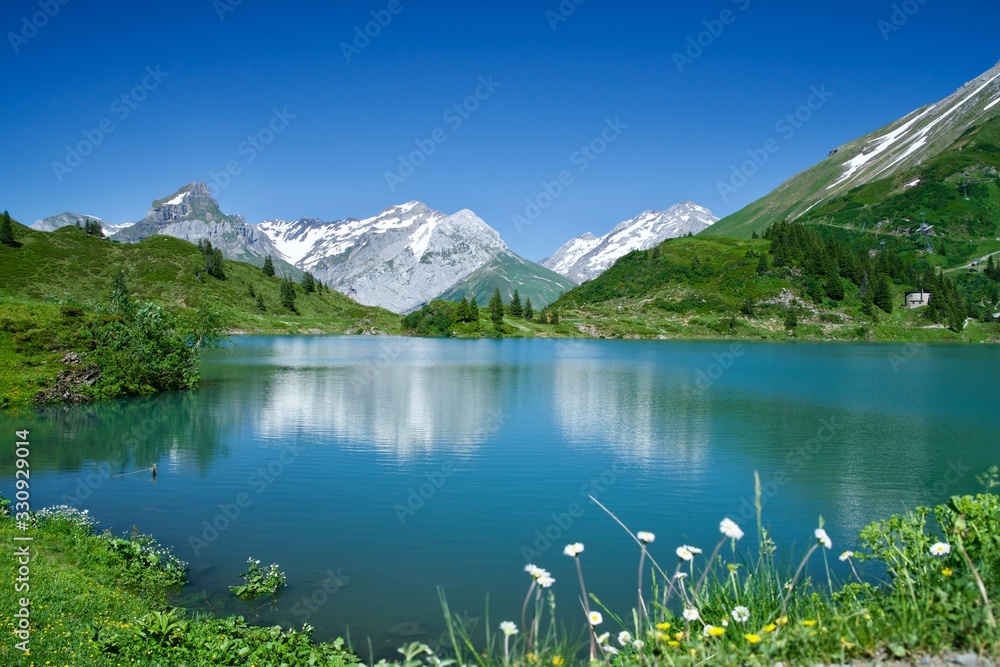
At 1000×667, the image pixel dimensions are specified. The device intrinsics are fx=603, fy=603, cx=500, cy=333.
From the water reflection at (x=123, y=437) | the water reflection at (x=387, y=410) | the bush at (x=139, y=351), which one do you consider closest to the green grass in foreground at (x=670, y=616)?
the water reflection at (x=123, y=437)

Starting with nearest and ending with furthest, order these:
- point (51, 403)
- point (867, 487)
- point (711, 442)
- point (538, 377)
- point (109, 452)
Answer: point (867, 487), point (109, 452), point (711, 442), point (51, 403), point (538, 377)

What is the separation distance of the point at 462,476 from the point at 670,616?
20.7m

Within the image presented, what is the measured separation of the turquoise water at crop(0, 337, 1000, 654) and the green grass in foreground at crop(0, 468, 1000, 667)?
176cm

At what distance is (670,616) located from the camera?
9312 mm

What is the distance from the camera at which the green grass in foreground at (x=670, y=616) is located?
7.10 m

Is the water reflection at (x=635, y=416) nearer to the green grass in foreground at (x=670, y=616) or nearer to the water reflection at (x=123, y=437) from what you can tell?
the green grass in foreground at (x=670, y=616)

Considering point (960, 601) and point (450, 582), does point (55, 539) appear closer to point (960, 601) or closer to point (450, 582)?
point (450, 582)

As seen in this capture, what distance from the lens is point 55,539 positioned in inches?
677

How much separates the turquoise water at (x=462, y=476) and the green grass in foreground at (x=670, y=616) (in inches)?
69.1

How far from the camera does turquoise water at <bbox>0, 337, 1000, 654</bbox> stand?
1762 centimetres

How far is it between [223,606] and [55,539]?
6012mm

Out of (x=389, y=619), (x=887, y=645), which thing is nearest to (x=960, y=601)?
(x=887, y=645)

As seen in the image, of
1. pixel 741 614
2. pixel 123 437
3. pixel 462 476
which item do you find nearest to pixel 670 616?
pixel 741 614

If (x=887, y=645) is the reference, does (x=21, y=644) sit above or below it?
below
